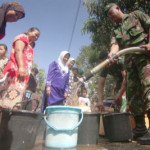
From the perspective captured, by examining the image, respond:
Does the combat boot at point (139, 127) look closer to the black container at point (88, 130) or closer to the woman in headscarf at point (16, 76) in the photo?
the black container at point (88, 130)

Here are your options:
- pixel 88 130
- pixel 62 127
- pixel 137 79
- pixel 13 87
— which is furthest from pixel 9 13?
pixel 137 79

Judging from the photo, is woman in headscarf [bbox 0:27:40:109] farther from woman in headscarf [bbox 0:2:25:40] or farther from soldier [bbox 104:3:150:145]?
soldier [bbox 104:3:150:145]

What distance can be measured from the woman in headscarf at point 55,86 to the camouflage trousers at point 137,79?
4.65 feet

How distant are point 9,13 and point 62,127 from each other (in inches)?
49.9

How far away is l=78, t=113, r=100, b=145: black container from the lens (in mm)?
1739

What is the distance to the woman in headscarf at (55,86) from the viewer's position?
2.97 m

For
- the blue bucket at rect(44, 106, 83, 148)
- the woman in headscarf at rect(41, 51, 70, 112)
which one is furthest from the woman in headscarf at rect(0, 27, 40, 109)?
the woman in headscarf at rect(41, 51, 70, 112)

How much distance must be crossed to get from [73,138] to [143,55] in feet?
4.20

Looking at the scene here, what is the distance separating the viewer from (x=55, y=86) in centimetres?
302

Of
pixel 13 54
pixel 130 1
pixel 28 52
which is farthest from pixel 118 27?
pixel 130 1

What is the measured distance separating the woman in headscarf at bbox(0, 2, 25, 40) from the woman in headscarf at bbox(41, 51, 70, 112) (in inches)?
61.2

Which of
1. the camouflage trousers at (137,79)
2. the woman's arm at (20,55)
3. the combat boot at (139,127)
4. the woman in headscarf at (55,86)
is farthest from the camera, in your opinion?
the woman in headscarf at (55,86)

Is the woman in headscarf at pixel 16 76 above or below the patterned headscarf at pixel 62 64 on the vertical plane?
below

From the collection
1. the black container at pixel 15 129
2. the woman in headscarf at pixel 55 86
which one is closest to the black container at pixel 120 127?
the black container at pixel 15 129
